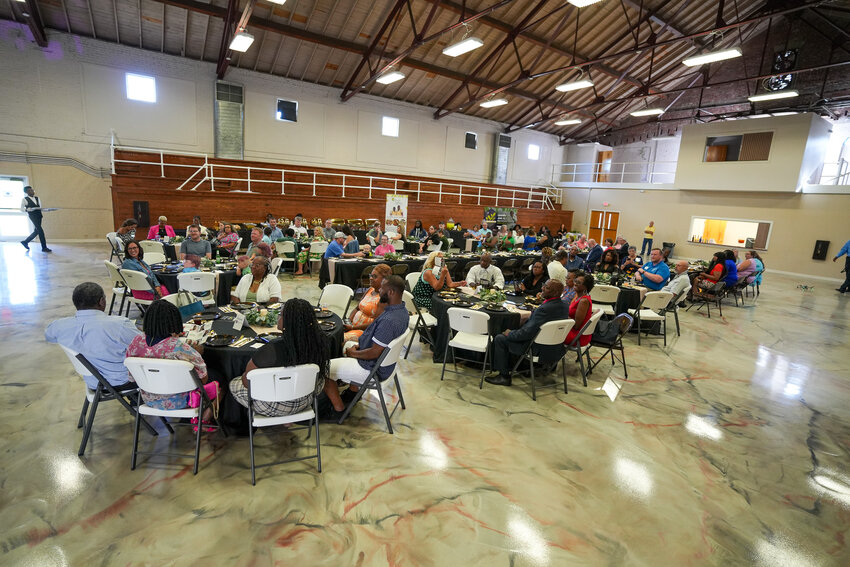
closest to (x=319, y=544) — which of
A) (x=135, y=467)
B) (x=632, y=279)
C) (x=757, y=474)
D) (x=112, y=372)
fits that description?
(x=135, y=467)

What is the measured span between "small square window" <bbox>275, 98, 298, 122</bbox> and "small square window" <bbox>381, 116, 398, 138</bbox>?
3885mm

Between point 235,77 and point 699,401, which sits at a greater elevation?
point 235,77

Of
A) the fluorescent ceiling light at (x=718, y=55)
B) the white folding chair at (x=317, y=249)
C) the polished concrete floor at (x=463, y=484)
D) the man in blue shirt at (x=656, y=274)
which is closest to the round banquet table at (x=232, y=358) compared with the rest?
the polished concrete floor at (x=463, y=484)

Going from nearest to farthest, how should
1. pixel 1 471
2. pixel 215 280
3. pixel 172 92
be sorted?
pixel 1 471, pixel 215 280, pixel 172 92

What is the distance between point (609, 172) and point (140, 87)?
2115 centimetres

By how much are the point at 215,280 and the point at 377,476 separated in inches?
160

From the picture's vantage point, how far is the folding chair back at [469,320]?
4.11 metres

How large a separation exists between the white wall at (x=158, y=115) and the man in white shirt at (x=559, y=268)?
12233mm

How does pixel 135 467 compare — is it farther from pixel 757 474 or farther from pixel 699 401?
pixel 699 401

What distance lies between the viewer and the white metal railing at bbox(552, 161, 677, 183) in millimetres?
20766

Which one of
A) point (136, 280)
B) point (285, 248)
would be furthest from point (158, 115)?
point (136, 280)

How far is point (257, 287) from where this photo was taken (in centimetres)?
461

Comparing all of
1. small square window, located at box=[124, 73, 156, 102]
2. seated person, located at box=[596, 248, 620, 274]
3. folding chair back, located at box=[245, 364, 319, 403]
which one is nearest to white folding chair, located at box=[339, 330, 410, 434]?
folding chair back, located at box=[245, 364, 319, 403]

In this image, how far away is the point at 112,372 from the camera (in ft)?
9.49
